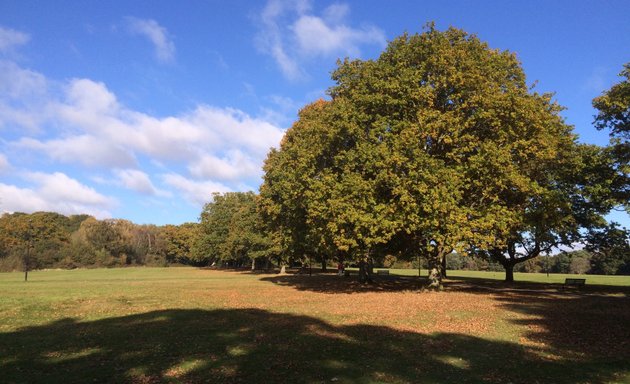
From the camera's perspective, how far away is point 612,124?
84.3ft

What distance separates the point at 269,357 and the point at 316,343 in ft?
6.54

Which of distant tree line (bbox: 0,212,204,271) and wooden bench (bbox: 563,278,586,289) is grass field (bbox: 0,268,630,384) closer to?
wooden bench (bbox: 563,278,586,289)

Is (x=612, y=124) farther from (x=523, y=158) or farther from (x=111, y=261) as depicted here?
(x=111, y=261)

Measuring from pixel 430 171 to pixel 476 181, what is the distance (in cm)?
248

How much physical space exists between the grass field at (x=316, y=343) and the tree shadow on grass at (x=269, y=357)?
0.03 m

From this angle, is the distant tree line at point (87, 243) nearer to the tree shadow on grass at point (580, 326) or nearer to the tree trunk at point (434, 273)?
the tree trunk at point (434, 273)

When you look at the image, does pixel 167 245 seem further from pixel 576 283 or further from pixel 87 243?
pixel 576 283

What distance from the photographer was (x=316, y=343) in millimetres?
11734

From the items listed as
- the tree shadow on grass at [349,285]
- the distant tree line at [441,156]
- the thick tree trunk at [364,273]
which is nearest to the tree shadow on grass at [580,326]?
the distant tree line at [441,156]

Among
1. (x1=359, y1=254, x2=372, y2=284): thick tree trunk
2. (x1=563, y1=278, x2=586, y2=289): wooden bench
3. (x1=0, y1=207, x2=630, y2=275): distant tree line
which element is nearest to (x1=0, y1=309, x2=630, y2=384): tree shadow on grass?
(x1=359, y1=254, x2=372, y2=284): thick tree trunk

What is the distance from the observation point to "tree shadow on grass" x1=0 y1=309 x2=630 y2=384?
28.1ft

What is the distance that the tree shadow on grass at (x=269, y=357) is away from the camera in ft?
28.1

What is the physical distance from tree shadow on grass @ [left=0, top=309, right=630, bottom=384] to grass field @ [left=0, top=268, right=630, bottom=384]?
0.03 metres

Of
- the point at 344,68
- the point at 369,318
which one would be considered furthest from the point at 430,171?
the point at 344,68
